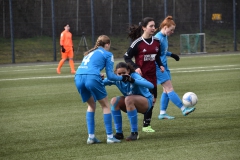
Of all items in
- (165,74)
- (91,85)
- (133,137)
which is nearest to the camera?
(91,85)

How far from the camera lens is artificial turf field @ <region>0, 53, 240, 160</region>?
786 cm

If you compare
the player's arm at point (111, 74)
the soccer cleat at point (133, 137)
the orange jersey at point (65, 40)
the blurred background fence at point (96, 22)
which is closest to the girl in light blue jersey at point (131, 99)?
the soccer cleat at point (133, 137)

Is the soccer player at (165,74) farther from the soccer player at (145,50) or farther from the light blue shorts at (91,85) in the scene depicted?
the light blue shorts at (91,85)

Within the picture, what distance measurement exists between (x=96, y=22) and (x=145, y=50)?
2698cm

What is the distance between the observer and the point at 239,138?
8.61 metres

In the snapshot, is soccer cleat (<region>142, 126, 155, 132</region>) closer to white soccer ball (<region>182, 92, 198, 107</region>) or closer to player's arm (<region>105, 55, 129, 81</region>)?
white soccer ball (<region>182, 92, 198, 107</region>)

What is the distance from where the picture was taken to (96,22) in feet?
121

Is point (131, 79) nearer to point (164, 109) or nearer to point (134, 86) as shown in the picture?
point (134, 86)

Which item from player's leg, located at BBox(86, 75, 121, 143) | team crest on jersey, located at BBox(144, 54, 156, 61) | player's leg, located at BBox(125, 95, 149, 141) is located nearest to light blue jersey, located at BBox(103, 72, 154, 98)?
player's leg, located at BBox(125, 95, 149, 141)

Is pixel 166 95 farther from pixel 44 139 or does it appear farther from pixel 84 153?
pixel 84 153

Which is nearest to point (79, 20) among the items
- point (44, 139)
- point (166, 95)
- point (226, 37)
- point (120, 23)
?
point (120, 23)

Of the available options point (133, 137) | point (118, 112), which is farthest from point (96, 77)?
point (133, 137)

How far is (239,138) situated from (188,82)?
9569mm

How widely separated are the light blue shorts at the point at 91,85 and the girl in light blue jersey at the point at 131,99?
0.25 m
